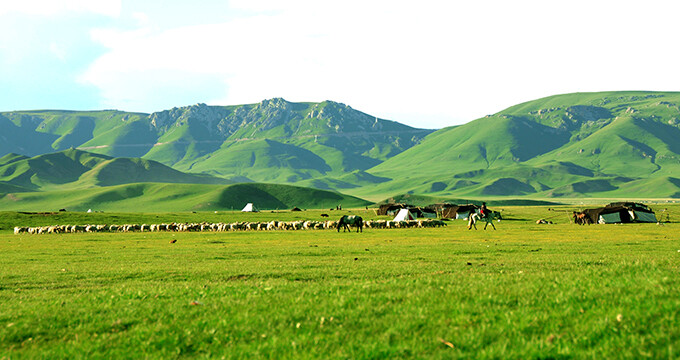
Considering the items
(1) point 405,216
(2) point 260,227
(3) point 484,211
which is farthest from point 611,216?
(2) point 260,227

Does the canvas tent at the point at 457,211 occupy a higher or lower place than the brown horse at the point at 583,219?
higher

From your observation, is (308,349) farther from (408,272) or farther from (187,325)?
(408,272)

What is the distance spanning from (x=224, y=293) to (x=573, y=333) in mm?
8793

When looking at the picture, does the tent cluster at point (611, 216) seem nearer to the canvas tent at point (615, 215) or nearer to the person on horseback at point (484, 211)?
the canvas tent at point (615, 215)

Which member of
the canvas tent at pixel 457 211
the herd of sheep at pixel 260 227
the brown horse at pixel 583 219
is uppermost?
the herd of sheep at pixel 260 227

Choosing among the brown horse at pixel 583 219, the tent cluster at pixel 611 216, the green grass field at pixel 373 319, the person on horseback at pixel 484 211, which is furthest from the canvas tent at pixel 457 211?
the green grass field at pixel 373 319

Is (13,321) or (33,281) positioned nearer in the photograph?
(13,321)

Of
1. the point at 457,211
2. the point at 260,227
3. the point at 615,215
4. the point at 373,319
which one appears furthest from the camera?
the point at 457,211

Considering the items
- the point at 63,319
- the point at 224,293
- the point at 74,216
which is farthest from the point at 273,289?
the point at 74,216

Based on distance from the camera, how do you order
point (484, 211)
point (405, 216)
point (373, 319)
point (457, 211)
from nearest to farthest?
point (373, 319), point (484, 211), point (405, 216), point (457, 211)

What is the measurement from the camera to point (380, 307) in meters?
12.2

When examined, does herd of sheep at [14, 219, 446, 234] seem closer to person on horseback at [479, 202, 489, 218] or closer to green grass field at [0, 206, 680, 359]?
person on horseback at [479, 202, 489, 218]

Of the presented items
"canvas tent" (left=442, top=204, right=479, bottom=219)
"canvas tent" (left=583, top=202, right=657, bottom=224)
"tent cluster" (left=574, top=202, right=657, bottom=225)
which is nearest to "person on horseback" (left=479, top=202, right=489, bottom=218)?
"tent cluster" (left=574, top=202, right=657, bottom=225)

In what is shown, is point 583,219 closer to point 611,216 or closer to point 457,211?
point 611,216
